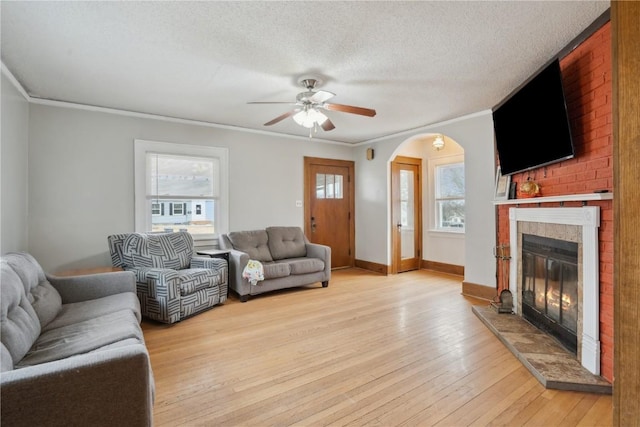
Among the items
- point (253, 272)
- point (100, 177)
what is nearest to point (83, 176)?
point (100, 177)

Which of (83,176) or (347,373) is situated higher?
(83,176)

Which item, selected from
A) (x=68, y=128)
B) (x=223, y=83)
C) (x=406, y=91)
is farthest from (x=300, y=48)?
(x=68, y=128)

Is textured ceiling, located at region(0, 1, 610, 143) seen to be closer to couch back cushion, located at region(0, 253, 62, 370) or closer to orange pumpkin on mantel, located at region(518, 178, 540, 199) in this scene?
orange pumpkin on mantel, located at region(518, 178, 540, 199)

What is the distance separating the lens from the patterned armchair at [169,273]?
123 inches

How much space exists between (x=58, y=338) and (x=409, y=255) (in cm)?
529

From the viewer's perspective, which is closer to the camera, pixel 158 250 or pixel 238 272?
pixel 158 250

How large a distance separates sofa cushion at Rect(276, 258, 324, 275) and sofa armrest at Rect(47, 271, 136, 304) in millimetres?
2038

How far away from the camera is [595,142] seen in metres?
2.24

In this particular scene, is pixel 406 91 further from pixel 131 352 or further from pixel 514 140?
pixel 131 352

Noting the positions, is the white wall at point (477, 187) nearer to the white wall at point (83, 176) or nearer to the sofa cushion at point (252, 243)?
the sofa cushion at point (252, 243)

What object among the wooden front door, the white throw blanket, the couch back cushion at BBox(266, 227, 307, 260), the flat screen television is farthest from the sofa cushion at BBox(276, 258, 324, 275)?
the flat screen television

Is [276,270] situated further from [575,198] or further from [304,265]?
[575,198]

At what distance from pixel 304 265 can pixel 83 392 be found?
3324mm

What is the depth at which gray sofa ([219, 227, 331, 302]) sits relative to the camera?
4039 millimetres
